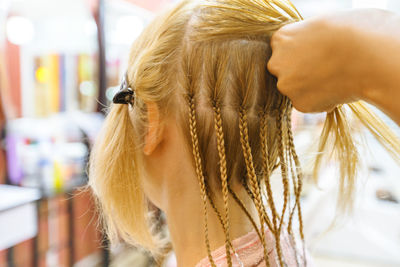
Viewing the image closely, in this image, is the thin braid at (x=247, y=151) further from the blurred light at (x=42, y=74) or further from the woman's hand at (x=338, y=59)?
the blurred light at (x=42, y=74)

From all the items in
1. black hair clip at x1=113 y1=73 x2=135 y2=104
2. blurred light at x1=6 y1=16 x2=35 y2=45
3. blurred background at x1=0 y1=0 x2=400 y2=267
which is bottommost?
blurred background at x1=0 y1=0 x2=400 y2=267

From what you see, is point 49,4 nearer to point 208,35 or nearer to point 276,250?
point 208,35

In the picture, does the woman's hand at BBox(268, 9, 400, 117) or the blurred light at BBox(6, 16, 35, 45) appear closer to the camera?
the woman's hand at BBox(268, 9, 400, 117)

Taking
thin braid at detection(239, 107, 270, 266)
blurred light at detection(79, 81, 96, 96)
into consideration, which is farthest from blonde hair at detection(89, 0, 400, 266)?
blurred light at detection(79, 81, 96, 96)

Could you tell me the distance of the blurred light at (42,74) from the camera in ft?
5.91

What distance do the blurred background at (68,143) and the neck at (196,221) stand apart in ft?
1.00

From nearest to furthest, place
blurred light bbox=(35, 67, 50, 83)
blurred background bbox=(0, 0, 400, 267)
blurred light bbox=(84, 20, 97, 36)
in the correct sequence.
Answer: blurred background bbox=(0, 0, 400, 267) → blurred light bbox=(35, 67, 50, 83) → blurred light bbox=(84, 20, 97, 36)

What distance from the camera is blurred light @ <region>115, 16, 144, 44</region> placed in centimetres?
241

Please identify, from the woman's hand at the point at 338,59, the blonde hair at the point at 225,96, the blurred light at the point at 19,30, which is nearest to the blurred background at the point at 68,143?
the blurred light at the point at 19,30

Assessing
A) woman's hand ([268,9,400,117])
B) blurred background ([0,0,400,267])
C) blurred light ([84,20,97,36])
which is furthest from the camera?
blurred light ([84,20,97,36])

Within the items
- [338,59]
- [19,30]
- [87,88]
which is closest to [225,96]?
[338,59]

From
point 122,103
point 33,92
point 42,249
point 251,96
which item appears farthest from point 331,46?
point 42,249

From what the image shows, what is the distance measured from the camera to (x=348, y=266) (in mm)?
2709

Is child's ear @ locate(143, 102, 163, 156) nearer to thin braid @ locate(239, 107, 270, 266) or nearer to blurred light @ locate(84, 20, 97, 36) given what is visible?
thin braid @ locate(239, 107, 270, 266)
